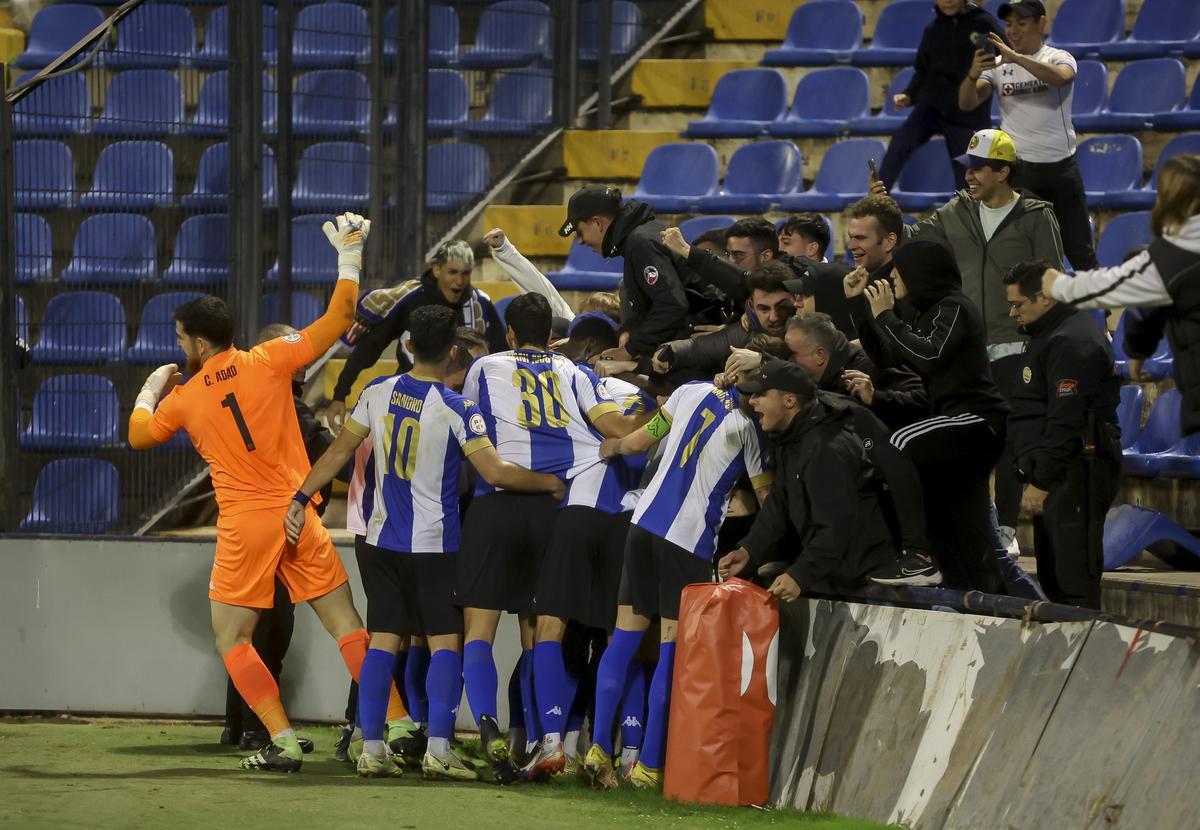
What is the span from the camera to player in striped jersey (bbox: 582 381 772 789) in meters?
6.66

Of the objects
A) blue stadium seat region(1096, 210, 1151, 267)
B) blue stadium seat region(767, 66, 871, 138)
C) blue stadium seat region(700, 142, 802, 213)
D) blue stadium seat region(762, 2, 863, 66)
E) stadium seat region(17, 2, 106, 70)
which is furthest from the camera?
stadium seat region(17, 2, 106, 70)

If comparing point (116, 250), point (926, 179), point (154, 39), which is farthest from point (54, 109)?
point (926, 179)

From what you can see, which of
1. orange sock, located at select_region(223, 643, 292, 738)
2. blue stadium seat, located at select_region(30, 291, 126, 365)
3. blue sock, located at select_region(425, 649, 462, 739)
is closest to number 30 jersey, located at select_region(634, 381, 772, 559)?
blue sock, located at select_region(425, 649, 462, 739)

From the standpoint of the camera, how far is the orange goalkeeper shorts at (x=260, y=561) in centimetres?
723

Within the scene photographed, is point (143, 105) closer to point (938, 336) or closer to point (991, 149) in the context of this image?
point (991, 149)

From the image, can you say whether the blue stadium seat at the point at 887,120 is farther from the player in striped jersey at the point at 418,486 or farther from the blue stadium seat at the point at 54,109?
the player in striped jersey at the point at 418,486

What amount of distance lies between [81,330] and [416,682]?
3.42m

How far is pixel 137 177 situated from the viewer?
33.4 ft

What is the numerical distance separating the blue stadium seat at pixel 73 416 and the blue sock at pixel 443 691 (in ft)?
11.3

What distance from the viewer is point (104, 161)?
10.1 m

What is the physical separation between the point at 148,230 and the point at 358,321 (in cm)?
222

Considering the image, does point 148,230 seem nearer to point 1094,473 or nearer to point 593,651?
point 593,651

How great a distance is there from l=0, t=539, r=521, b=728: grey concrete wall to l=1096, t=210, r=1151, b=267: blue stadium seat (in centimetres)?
493

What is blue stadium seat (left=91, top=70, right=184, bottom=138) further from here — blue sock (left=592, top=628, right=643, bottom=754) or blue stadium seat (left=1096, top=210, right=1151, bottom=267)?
blue stadium seat (left=1096, top=210, right=1151, bottom=267)
